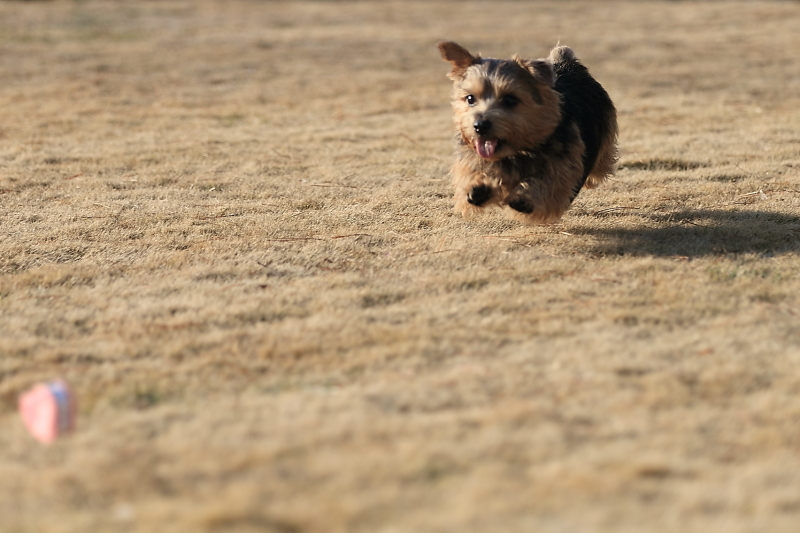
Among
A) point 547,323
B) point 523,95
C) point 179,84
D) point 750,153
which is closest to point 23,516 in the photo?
point 547,323

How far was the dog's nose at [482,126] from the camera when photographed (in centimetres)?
482

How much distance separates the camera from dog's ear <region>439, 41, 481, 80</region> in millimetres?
5145

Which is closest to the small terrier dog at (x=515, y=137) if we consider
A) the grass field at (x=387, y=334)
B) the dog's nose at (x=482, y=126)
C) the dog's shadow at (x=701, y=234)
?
the dog's nose at (x=482, y=126)

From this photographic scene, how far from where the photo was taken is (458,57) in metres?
5.18

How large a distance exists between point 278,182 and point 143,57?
8.18m

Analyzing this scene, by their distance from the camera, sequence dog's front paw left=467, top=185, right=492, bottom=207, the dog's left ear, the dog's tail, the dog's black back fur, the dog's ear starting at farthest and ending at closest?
the dog's tail → the dog's black back fur → the dog's ear → dog's front paw left=467, top=185, right=492, bottom=207 → the dog's left ear

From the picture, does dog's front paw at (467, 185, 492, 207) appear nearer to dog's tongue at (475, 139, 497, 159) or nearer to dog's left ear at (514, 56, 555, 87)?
dog's tongue at (475, 139, 497, 159)

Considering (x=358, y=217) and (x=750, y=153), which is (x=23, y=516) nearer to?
(x=358, y=217)

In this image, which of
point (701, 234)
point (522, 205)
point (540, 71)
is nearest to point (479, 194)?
point (522, 205)

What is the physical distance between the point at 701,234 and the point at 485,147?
4.48 feet

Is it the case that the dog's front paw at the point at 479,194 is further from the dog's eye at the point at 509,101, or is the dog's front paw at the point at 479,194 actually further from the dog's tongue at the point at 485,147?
the dog's eye at the point at 509,101

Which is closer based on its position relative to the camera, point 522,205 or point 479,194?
point 522,205

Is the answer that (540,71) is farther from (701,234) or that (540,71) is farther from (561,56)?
(701,234)

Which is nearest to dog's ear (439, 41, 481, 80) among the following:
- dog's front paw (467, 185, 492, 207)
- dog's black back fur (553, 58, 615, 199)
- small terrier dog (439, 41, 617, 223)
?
small terrier dog (439, 41, 617, 223)
